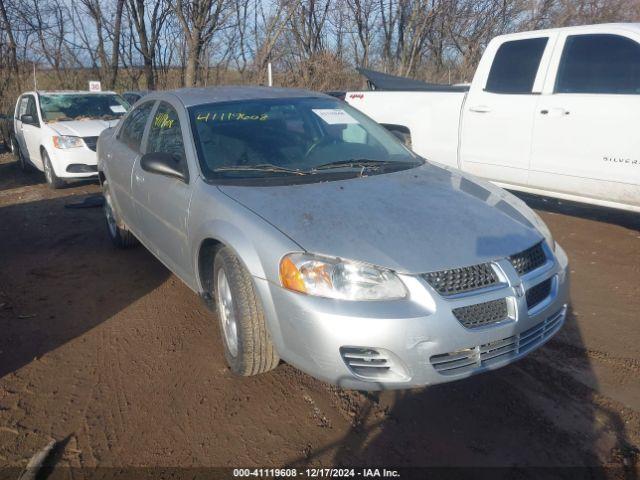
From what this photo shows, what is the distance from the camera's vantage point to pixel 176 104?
4004 mm

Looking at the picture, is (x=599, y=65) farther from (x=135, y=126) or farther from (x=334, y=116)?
(x=135, y=126)

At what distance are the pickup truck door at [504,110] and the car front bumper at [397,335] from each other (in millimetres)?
3340

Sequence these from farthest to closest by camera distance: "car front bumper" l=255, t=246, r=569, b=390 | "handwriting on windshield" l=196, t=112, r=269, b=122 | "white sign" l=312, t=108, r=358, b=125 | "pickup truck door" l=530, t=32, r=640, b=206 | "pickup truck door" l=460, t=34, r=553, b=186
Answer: "pickup truck door" l=460, t=34, r=553, b=186 → "pickup truck door" l=530, t=32, r=640, b=206 → "white sign" l=312, t=108, r=358, b=125 → "handwriting on windshield" l=196, t=112, r=269, b=122 → "car front bumper" l=255, t=246, r=569, b=390

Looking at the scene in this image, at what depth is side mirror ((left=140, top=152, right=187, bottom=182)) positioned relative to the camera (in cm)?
343

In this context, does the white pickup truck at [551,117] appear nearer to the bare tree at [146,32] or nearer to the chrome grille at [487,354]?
the chrome grille at [487,354]

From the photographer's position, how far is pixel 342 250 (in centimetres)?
254

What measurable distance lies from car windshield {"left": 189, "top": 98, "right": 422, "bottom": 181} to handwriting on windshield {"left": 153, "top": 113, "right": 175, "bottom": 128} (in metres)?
0.29

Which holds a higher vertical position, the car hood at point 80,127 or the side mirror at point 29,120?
the side mirror at point 29,120

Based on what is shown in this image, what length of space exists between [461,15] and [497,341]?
22355mm

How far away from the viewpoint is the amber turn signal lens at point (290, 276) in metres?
2.51

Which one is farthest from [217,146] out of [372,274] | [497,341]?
[497,341]

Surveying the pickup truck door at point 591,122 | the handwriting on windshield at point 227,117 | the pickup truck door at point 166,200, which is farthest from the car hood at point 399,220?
the pickup truck door at point 591,122

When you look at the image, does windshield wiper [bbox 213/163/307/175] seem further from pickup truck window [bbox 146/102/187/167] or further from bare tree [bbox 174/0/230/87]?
bare tree [bbox 174/0/230/87]

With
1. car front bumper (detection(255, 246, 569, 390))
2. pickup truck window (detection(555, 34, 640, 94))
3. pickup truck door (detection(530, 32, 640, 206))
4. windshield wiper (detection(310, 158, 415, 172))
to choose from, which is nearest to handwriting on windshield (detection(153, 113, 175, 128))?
windshield wiper (detection(310, 158, 415, 172))
